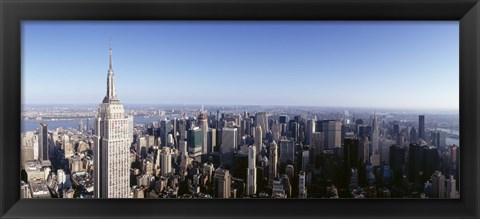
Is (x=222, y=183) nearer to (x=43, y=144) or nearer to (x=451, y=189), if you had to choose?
(x=43, y=144)

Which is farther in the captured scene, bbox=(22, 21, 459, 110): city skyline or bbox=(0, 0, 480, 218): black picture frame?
bbox=(22, 21, 459, 110): city skyline

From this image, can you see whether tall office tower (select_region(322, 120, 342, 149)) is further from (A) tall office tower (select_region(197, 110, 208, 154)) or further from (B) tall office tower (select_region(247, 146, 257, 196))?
(A) tall office tower (select_region(197, 110, 208, 154))

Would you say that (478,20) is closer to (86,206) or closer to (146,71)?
(146,71)

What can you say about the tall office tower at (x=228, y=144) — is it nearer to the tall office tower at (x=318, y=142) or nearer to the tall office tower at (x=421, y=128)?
the tall office tower at (x=318, y=142)

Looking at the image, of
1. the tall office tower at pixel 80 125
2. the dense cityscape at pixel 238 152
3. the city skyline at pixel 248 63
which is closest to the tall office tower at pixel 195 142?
the dense cityscape at pixel 238 152

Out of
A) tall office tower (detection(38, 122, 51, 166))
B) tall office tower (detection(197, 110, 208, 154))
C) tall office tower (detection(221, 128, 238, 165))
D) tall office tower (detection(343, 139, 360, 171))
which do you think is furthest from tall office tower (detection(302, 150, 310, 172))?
tall office tower (detection(38, 122, 51, 166))

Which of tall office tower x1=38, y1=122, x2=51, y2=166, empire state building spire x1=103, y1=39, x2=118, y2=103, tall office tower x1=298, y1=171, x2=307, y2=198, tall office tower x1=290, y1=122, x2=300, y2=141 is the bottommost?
tall office tower x1=298, y1=171, x2=307, y2=198

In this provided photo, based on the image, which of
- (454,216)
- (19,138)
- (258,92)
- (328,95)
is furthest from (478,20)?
(19,138)
